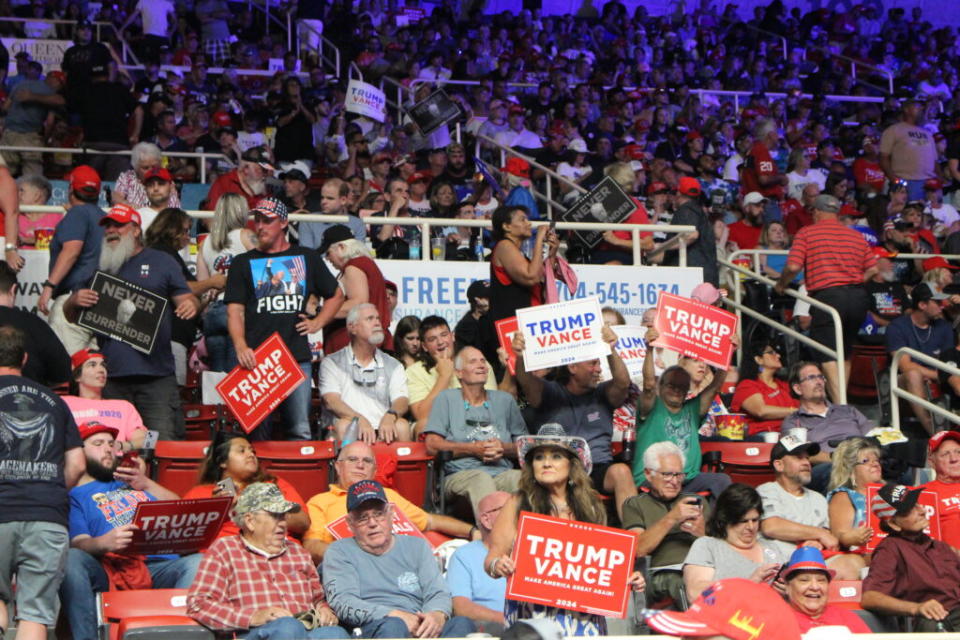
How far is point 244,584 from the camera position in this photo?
7.07 meters

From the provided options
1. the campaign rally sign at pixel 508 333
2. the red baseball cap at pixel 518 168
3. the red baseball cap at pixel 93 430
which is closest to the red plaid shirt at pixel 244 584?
the red baseball cap at pixel 93 430

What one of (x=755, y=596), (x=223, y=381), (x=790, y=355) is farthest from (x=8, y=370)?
(x=790, y=355)

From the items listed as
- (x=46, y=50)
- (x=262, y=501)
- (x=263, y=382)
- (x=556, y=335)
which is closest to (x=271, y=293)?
(x=263, y=382)

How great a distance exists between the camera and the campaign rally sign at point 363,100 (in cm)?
1570

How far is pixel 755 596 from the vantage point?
4559mm

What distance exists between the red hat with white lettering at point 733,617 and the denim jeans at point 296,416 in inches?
196

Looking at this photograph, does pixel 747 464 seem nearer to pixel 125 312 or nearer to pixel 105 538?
pixel 125 312

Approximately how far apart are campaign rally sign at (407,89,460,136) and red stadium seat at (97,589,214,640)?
924 centimetres

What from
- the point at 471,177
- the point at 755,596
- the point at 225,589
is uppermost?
the point at 471,177

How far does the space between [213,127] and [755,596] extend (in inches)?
488

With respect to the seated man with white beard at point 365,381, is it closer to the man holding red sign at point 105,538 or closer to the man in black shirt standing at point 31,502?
the man holding red sign at point 105,538

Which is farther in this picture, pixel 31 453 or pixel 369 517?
pixel 369 517

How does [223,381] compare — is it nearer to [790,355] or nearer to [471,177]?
[790,355]

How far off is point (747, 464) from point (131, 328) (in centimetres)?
395
